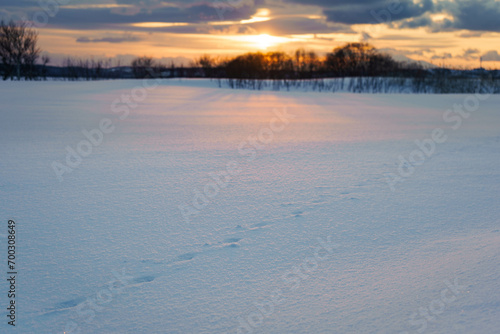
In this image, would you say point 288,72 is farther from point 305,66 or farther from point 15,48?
point 15,48

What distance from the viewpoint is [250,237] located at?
2.67 meters

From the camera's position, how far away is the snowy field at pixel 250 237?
1.84m

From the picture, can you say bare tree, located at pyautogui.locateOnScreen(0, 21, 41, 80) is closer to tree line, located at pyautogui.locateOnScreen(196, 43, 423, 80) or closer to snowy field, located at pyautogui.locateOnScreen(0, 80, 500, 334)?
tree line, located at pyautogui.locateOnScreen(196, 43, 423, 80)

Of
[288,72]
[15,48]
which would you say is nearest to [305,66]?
[288,72]

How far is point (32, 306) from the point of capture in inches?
74.6

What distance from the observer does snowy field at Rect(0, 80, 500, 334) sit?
1.84 m

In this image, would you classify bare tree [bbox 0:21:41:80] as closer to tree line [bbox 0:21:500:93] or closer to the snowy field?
tree line [bbox 0:21:500:93]

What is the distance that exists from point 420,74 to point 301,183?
88.4 feet

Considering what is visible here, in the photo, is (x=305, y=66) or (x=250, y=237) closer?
(x=250, y=237)

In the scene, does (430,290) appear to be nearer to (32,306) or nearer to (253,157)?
(32,306)

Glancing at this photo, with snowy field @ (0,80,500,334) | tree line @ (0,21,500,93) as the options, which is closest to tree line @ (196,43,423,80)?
tree line @ (0,21,500,93)

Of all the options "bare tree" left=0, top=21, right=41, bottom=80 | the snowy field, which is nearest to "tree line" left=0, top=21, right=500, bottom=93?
"bare tree" left=0, top=21, right=41, bottom=80

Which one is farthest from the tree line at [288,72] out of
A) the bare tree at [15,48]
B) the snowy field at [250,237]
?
the snowy field at [250,237]

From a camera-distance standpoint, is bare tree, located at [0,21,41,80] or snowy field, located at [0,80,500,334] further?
bare tree, located at [0,21,41,80]
